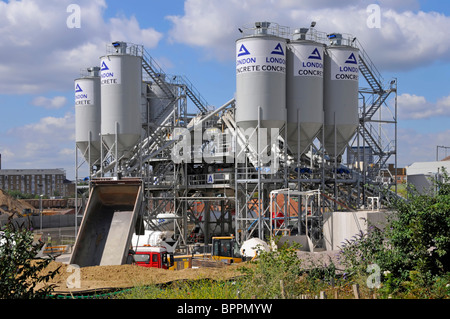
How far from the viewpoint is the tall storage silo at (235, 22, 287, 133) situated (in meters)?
37.4

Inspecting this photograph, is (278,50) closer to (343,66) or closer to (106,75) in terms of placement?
(343,66)

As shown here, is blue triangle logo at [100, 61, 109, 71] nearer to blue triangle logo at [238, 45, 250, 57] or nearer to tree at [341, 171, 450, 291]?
blue triangle logo at [238, 45, 250, 57]

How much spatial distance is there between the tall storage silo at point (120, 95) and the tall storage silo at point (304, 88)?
1171 centimetres

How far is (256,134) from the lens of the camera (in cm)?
3800

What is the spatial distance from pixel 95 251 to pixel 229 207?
25286mm

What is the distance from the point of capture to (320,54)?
131ft

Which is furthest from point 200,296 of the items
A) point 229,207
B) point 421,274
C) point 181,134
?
point 229,207

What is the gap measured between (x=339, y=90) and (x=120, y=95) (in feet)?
52.1

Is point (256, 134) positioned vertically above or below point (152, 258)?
above

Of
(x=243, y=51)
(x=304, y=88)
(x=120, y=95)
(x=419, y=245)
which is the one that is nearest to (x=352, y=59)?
(x=304, y=88)

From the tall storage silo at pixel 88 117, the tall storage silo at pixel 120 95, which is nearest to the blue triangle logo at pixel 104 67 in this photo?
the tall storage silo at pixel 120 95

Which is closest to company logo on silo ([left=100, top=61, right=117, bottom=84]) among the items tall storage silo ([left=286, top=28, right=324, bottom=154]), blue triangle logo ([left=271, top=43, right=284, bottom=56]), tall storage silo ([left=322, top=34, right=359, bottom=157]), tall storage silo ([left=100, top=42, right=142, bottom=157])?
tall storage silo ([left=100, top=42, right=142, bottom=157])

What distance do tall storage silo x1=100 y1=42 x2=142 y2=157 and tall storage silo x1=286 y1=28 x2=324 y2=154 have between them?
1171cm

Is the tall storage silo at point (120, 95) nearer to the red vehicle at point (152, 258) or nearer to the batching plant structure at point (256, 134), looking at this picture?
the batching plant structure at point (256, 134)
